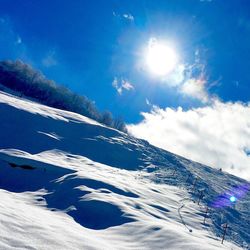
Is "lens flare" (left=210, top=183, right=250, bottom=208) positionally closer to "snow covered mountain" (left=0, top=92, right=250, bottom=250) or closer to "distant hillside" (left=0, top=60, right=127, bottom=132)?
"snow covered mountain" (left=0, top=92, right=250, bottom=250)

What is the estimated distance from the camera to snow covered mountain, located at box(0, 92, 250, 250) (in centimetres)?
2274

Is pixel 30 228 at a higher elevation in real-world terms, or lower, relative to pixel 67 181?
lower

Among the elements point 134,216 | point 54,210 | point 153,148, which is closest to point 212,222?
point 134,216

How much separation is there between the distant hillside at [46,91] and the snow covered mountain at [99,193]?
160ft

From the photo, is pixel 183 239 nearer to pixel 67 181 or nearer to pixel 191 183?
pixel 67 181

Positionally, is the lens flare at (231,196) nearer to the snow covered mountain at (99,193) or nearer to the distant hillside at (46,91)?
the snow covered mountain at (99,193)

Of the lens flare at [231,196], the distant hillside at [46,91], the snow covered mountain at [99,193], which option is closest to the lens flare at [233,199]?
the lens flare at [231,196]

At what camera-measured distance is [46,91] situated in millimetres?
150625

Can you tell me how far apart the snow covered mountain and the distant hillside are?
48871 mm

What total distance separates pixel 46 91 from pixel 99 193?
115 m

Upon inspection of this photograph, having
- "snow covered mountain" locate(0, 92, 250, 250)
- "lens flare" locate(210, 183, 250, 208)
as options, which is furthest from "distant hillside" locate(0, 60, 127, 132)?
"lens flare" locate(210, 183, 250, 208)

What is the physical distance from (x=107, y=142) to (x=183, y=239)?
63.1 metres

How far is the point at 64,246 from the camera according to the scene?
614 inches

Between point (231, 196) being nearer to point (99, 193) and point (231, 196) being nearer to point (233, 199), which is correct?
point (233, 199)
